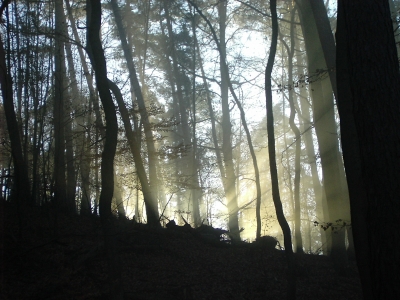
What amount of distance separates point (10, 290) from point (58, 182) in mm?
A: 5304

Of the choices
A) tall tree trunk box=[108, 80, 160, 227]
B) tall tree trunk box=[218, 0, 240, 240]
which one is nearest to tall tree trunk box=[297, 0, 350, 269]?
tall tree trunk box=[108, 80, 160, 227]

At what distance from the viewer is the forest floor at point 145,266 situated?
8148 millimetres

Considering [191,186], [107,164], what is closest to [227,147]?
[191,186]

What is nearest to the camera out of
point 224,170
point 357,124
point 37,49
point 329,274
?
point 357,124

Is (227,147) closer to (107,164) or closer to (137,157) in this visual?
(137,157)

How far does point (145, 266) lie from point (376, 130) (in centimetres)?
710

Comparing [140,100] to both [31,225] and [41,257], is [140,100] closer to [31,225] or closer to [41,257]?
[31,225]

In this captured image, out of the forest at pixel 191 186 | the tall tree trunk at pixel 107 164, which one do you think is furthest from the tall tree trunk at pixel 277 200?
the tall tree trunk at pixel 107 164

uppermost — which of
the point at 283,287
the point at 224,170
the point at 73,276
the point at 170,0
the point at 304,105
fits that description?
the point at 170,0

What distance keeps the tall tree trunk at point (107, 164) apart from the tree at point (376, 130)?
14.7 feet

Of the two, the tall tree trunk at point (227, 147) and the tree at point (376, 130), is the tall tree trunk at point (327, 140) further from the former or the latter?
the tall tree trunk at point (227, 147)

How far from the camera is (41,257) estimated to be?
8930mm

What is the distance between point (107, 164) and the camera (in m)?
8.11

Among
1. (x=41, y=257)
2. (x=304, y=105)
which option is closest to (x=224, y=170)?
(x=304, y=105)
